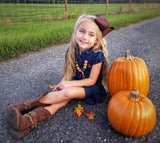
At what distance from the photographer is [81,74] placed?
2.72 metres

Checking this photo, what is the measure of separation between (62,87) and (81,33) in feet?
2.64

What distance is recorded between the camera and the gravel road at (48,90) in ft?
6.40

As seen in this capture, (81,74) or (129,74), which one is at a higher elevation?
(129,74)

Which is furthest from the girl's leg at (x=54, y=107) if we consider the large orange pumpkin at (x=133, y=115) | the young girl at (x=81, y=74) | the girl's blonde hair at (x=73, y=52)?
the large orange pumpkin at (x=133, y=115)

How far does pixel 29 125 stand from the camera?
1979 mm

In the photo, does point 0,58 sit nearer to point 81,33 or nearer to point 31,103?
point 31,103

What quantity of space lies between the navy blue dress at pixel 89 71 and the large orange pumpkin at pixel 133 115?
664 mm

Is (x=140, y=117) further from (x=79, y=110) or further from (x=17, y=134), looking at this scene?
(x=17, y=134)

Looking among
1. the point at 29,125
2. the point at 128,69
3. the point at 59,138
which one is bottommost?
the point at 59,138

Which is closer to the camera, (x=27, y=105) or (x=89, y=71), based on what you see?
(x=27, y=105)

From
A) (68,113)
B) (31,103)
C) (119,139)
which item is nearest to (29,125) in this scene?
(31,103)

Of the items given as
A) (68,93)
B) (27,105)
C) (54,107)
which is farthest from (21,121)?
(68,93)

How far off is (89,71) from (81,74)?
5.7 inches

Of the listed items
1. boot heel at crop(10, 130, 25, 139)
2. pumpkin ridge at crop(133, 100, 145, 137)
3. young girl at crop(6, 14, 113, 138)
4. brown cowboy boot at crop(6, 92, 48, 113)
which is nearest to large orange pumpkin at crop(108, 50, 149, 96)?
young girl at crop(6, 14, 113, 138)
